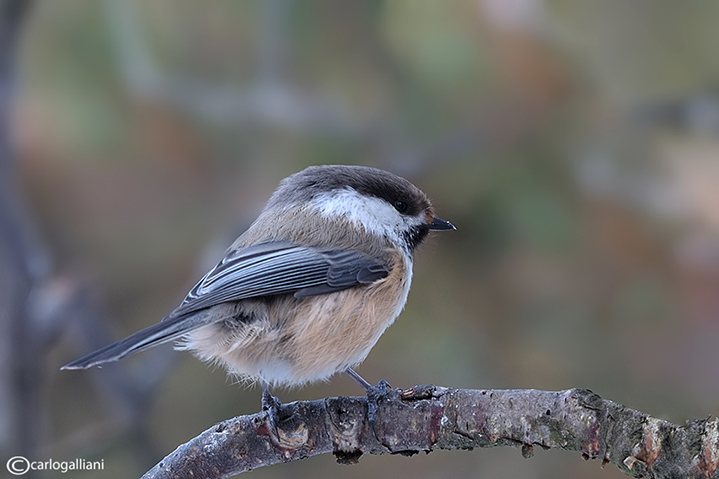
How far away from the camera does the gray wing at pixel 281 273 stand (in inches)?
44.2

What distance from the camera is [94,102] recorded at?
1796 millimetres

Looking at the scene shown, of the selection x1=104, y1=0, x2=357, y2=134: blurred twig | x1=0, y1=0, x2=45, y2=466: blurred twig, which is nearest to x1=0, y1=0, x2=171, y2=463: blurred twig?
x1=0, y1=0, x2=45, y2=466: blurred twig

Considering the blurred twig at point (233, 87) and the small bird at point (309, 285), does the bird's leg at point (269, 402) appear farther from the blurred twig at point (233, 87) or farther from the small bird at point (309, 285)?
the blurred twig at point (233, 87)

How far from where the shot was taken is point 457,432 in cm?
94

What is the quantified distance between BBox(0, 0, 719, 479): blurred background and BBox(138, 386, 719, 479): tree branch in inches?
19.9

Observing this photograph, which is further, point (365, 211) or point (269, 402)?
point (365, 211)

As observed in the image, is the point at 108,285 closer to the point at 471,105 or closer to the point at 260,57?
the point at 260,57

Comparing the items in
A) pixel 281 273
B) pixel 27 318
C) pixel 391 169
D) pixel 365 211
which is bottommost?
pixel 27 318

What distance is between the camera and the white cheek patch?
4.38ft

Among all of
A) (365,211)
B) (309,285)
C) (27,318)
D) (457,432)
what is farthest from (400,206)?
(27,318)

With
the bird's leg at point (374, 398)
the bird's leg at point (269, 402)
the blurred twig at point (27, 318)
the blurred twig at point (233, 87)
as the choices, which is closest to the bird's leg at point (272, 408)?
the bird's leg at point (269, 402)

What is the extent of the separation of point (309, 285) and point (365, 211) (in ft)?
0.85

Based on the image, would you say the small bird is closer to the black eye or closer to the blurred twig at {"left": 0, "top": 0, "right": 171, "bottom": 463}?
the black eye

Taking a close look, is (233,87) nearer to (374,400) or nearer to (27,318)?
(27,318)
